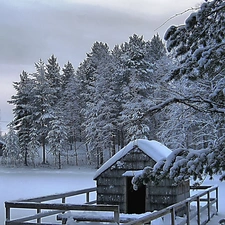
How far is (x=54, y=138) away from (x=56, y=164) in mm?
3632

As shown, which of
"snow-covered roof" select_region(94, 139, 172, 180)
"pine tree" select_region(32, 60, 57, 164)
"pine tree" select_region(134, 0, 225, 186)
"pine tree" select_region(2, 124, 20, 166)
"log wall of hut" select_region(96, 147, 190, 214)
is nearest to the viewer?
"pine tree" select_region(134, 0, 225, 186)

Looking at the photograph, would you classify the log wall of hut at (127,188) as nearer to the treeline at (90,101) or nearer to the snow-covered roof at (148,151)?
the snow-covered roof at (148,151)

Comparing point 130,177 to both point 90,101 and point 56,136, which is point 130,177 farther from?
point 90,101

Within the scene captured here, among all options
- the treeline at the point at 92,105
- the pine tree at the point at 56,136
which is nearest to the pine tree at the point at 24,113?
the treeline at the point at 92,105

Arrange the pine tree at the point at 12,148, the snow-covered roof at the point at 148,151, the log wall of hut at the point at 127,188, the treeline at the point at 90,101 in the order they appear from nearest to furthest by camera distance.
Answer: the log wall of hut at the point at 127,188 → the snow-covered roof at the point at 148,151 → the treeline at the point at 90,101 → the pine tree at the point at 12,148

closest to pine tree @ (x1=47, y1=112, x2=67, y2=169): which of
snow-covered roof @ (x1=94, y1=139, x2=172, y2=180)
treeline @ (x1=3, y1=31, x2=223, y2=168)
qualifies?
treeline @ (x1=3, y1=31, x2=223, y2=168)

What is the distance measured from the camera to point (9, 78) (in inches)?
2200

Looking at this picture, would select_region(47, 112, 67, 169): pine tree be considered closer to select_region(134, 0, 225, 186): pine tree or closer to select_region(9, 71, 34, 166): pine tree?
select_region(9, 71, 34, 166): pine tree

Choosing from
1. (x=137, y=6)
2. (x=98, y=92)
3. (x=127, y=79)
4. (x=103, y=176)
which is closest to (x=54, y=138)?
(x=98, y=92)

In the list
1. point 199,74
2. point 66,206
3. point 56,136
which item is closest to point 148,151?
point 66,206

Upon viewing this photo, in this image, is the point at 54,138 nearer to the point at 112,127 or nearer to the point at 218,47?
the point at 112,127

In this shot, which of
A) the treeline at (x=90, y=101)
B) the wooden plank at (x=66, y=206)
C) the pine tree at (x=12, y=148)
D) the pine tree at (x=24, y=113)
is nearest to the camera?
the wooden plank at (x=66, y=206)

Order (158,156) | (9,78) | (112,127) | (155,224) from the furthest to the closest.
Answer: (9,78) < (112,127) < (158,156) < (155,224)

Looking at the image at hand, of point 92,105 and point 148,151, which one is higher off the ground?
point 92,105
